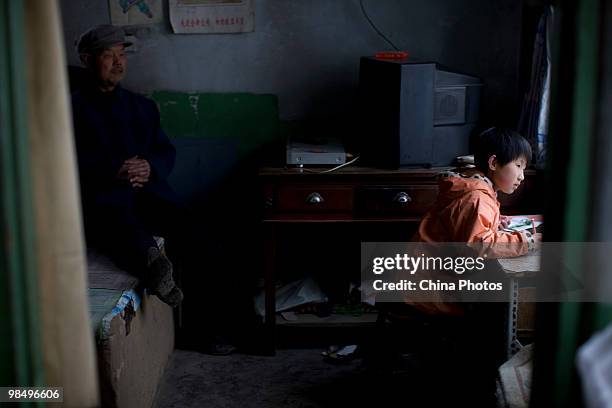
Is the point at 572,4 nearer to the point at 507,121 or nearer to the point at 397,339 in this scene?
the point at 397,339

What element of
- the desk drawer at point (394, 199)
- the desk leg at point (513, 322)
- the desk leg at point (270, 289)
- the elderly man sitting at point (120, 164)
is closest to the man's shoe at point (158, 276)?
the elderly man sitting at point (120, 164)

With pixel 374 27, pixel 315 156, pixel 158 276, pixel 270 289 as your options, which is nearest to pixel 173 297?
pixel 158 276

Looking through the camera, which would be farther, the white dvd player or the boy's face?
the white dvd player

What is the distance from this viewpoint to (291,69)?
4.13 metres

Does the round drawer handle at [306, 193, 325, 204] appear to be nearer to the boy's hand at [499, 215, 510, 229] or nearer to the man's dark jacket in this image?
the man's dark jacket

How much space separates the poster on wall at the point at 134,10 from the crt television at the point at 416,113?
42.1 inches

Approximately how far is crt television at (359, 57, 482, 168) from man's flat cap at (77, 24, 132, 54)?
1.12m

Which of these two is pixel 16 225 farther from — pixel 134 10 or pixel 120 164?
pixel 134 10

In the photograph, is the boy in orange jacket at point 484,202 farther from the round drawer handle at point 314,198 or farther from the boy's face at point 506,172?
the round drawer handle at point 314,198

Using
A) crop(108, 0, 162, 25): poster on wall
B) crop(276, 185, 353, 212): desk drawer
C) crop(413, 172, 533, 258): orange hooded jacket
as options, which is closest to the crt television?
crop(276, 185, 353, 212): desk drawer

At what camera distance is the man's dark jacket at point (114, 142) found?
353cm

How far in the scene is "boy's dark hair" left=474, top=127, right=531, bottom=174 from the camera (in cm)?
291

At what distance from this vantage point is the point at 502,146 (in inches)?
115

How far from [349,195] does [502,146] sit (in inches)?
35.7
